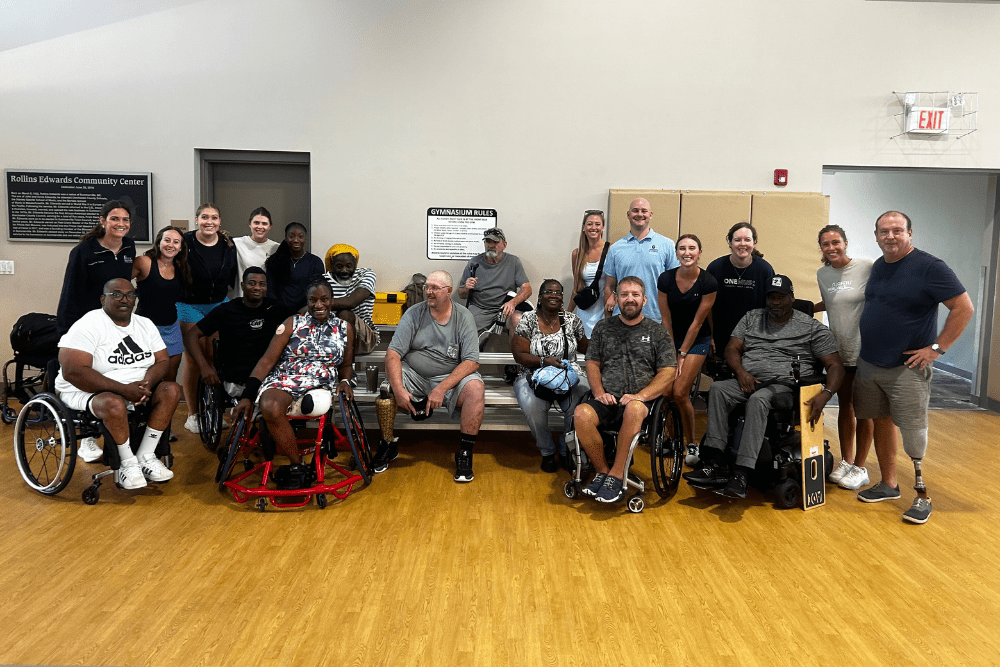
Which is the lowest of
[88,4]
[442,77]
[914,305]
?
[914,305]

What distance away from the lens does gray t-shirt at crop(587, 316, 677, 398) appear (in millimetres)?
4070

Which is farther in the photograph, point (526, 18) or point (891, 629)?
point (526, 18)

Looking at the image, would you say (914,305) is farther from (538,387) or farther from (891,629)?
(538,387)

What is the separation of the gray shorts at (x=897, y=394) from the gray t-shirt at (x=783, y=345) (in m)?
0.26

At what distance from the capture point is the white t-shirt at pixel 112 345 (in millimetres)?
3809

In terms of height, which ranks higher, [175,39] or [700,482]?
[175,39]

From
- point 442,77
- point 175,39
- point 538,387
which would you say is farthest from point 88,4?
point 538,387

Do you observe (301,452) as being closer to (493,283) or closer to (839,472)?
(493,283)

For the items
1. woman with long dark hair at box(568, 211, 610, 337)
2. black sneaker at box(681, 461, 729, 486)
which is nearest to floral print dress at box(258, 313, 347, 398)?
woman with long dark hair at box(568, 211, 610, 337)

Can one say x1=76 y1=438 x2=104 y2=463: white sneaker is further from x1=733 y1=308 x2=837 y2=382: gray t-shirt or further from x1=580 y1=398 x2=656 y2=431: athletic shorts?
x1=733 y1=308 x2=837 y2=382: gray t-shirt

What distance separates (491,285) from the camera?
18.7 ft

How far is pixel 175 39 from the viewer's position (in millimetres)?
5949

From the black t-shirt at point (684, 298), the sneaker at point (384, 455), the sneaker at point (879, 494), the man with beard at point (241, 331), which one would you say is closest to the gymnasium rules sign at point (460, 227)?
the black t-shirt at point (684, 298)

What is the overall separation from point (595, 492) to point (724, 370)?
117cm
